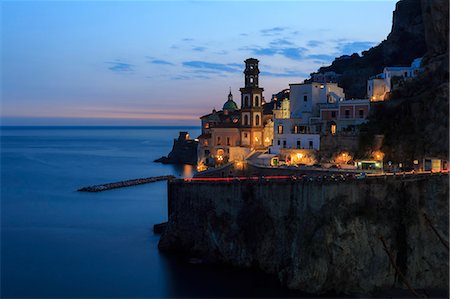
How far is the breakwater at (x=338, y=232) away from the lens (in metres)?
39.2

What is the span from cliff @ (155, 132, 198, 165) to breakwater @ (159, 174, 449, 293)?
82337mm

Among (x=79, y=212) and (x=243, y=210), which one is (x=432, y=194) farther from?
(x=79, y=212)

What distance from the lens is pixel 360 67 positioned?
4754 inches

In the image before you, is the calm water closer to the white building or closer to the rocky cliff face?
the white building

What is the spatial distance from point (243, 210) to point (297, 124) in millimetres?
24132

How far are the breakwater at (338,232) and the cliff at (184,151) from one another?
8234 cm

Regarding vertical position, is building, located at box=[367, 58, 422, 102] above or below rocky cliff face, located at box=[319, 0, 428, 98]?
below

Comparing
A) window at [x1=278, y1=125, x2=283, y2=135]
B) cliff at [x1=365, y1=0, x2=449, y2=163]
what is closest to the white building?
window at [x1=278, y1=125, x2=283, y2=135]

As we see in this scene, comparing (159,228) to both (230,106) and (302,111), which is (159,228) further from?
(230,106)

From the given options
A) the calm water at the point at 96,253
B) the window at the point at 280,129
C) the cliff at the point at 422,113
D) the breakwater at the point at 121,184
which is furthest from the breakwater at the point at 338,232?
the breakwater at the point at 121,184

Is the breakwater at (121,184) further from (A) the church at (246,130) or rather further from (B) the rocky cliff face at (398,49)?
(B) the rocky cliff face at (398,49)

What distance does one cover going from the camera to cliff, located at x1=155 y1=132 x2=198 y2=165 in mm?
129625

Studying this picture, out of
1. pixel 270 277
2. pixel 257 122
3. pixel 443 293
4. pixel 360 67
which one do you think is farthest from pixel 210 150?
pixel 360 67

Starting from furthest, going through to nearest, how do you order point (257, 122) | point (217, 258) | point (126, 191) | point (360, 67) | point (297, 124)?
1. point (360, 67)
2. point (126, 191)
3. point (257, 122)
4. point (297, 124)
5. point (217, 258)
